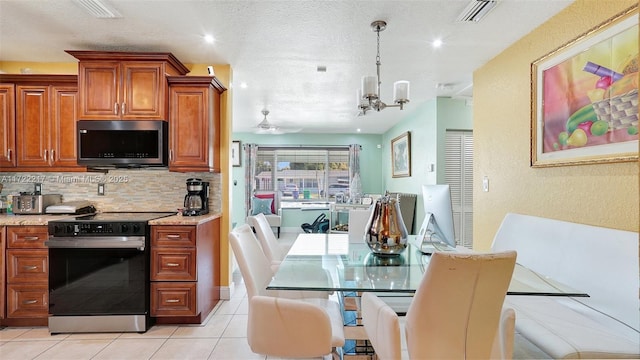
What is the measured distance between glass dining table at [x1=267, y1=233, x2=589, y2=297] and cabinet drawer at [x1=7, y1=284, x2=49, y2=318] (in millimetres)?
2155

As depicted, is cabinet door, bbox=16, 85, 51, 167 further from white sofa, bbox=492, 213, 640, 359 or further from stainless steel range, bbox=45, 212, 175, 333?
white sofa, bbox=492, 213, 640, 359

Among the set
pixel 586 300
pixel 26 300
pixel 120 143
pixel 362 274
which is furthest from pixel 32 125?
pixel 586 300

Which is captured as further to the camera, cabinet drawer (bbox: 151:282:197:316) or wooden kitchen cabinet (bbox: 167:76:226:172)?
wooden kitchen cabinet (bbox: 167:76:226:172)

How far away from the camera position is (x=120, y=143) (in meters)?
2.83

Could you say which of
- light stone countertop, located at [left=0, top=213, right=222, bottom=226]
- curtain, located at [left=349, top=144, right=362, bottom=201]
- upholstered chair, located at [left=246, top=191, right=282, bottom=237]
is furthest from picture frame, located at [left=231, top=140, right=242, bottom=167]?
light stone countertop, located at [left=0, top=213, right=222, bottom=226]

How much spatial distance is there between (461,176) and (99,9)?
14.7ft

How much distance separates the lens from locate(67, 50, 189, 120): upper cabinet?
9.14 feet

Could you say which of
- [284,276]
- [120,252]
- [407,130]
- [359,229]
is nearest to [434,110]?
[407,130]

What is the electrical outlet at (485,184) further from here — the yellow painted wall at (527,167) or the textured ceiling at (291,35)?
the textured ceiling at (291,35)

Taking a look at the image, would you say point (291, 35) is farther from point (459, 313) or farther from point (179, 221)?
point (459, 313)

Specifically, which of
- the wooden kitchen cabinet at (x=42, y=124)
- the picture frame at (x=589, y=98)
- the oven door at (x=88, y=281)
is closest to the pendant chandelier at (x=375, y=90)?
the picture frame at (x=589, y=98)

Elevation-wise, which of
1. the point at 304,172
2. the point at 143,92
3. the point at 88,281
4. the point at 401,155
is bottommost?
the point at 88,281

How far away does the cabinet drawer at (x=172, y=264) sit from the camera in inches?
102

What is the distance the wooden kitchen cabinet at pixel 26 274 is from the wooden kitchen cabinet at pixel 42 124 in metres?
0.70
